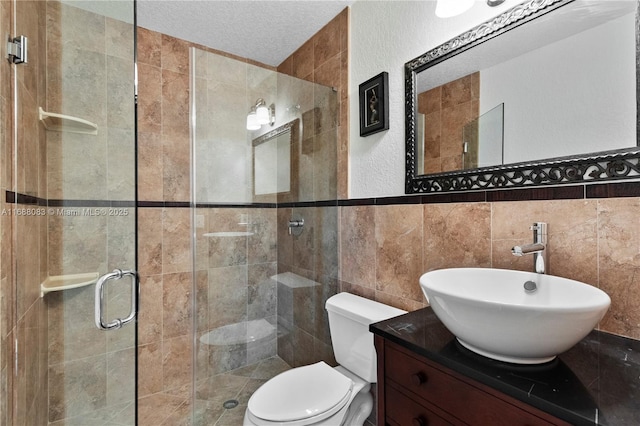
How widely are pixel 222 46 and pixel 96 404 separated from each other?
2.41 m

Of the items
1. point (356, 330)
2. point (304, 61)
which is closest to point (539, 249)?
point (356, 330)

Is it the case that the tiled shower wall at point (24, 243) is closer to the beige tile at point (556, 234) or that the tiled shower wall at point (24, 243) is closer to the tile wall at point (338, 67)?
the tile wall at point (338, 67)

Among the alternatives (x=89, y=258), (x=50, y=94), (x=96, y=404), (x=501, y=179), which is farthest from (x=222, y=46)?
(x=96, y=404)

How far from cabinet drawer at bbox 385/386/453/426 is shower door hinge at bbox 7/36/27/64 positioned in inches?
60.0

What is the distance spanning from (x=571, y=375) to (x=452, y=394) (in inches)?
10.8

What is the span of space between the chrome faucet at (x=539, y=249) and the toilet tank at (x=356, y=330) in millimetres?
654

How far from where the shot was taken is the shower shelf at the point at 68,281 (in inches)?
43.1

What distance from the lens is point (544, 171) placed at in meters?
1.01

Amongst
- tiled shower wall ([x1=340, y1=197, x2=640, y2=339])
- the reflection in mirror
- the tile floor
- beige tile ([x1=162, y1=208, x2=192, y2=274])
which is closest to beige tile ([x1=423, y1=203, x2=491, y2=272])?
tiled shower wall ([x1=340, y1=197, x2=640, y2=339])

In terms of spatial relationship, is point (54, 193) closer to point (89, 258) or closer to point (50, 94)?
point (89, 258)

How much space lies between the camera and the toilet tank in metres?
1.43

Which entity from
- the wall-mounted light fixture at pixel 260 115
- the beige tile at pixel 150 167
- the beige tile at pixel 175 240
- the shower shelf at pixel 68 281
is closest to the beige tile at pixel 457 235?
the wall-mounted light fixture at pixel 260 115

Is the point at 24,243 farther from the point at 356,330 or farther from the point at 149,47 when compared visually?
the point at 149,47

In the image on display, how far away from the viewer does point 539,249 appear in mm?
944
